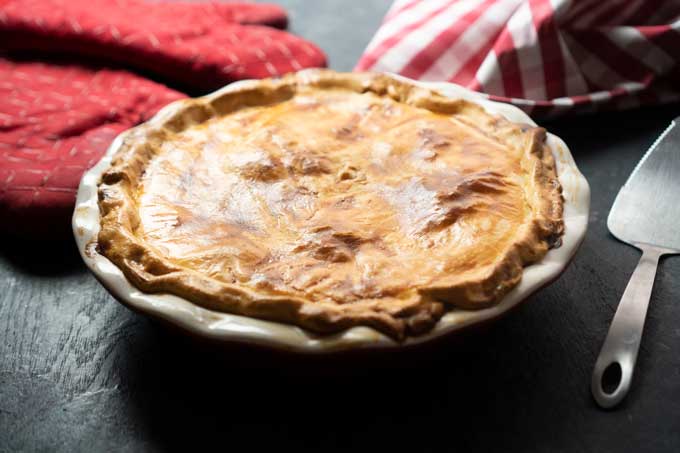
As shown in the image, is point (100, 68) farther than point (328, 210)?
Yes

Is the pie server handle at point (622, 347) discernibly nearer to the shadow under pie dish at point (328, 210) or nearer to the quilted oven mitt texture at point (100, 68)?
the shadow under pie dish at point (328, 210)

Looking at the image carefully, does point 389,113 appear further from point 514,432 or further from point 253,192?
point 514,432

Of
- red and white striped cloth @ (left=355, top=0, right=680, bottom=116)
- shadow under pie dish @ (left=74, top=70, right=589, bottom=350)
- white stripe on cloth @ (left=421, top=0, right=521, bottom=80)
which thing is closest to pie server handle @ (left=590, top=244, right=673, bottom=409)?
shadow under pie dish @ (left=74, top=70, right=589, bottom=350)

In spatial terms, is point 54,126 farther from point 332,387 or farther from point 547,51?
point 547,51

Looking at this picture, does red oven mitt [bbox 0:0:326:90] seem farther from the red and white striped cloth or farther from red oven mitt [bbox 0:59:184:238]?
the red and white striped cloth

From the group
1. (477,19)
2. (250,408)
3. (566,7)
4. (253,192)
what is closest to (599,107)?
(566,7)

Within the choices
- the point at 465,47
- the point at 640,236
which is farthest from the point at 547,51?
the point at 640,236
